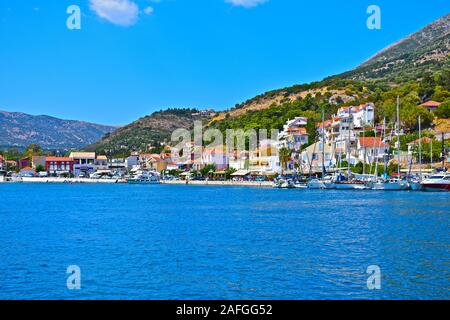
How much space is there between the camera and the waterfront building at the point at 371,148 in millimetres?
83688

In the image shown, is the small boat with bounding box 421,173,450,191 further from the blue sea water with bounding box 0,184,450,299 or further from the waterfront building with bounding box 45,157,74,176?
the waterfront building with bounding box 45,157,74,176

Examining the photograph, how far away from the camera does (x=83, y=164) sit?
150875 millimetres

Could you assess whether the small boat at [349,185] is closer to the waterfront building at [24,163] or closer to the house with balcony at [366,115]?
the house with balcony at [366,115]

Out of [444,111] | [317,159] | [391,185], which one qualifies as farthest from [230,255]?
[444,111]

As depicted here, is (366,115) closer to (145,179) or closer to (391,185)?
(391,185)

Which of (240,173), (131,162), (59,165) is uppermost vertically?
(131,162)

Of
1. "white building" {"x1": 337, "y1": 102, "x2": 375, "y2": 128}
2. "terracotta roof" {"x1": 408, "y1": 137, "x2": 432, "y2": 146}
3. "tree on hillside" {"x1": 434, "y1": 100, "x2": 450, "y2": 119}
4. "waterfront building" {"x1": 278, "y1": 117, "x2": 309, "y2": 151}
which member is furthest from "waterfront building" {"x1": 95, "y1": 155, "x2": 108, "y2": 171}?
"terracotta roof" {"x1": 408, "y1": 137, "x2": 432, "y2": 146}

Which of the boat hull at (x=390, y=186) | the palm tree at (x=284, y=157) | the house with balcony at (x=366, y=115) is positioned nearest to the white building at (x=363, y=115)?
the house with balcony at (x=366, y=115)

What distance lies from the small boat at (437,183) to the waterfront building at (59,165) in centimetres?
10383

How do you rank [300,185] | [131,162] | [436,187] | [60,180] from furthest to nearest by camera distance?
[131,162]
[60,180]
[300,185]
[436,187]

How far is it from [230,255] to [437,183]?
154ft
